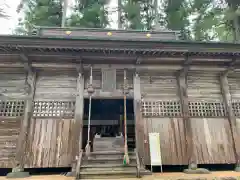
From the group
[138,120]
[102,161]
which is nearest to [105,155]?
[102,161]

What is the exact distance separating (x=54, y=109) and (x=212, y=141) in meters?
7.23

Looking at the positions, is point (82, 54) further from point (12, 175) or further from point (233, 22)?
point (233, 22)

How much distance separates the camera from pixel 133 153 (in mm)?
7105

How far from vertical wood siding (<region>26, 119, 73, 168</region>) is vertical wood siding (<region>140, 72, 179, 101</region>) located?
3.77 m

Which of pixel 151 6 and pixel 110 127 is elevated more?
pixel 151 6

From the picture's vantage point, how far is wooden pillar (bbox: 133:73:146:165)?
7.35 metres

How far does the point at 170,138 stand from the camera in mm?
7676

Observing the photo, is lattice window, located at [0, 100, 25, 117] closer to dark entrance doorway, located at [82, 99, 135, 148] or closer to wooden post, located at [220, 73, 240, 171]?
dark entrance doorway, located at [82, 99, 135, 148]

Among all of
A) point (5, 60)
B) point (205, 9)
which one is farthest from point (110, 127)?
point (205, 9)

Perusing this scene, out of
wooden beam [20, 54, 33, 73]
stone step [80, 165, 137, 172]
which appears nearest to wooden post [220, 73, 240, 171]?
stone step [80, 165, 137, 172]

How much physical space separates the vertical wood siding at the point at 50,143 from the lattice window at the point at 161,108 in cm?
343

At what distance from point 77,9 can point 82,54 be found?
12715mm

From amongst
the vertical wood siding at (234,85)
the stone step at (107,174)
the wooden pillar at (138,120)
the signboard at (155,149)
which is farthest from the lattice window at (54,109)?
the vertical wood siding at (234,85)

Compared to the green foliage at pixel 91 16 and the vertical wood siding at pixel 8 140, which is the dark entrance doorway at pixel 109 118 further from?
the green foliage at pixel 91 16
